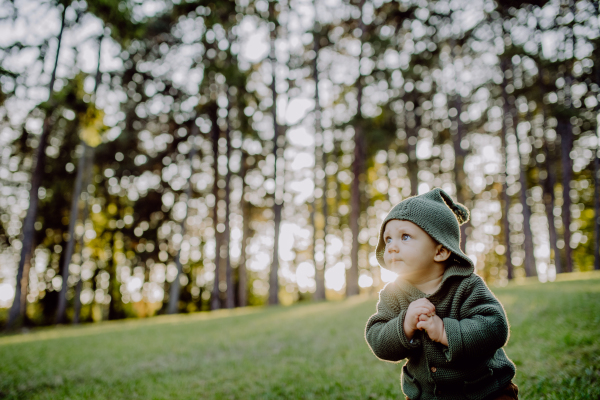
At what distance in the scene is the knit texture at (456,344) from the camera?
1715 millimetres

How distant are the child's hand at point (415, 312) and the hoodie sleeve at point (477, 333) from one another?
0.10 m

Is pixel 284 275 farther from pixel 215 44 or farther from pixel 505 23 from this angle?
pixel 505 23

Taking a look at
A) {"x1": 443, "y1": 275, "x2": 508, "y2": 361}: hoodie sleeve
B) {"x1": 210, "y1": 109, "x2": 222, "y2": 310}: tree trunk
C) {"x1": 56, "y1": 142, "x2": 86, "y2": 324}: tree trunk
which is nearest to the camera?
{"x1": 443, "y1": 275, "x2": 508, "y2": 361}: hoodie sleeve

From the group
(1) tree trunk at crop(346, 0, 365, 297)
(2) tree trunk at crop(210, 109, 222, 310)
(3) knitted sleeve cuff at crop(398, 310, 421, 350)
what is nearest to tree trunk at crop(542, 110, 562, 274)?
(1) tree trunk at crop(346, 0, 365, 297)

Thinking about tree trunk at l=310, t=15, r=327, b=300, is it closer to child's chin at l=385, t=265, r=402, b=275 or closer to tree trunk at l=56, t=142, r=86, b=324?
tree trunk at l=56, t=142, r=86, b=324

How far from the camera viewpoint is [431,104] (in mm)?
18641

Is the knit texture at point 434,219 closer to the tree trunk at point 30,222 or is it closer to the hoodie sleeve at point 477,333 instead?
the hoodie sleeve at point 477,333

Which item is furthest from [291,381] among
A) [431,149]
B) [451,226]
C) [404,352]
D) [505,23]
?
[505,23]

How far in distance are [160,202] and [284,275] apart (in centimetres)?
1825

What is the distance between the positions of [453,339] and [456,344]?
0.08 ft

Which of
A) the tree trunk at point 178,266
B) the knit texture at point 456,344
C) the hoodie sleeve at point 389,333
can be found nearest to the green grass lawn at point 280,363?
the knit texture at point 456,344

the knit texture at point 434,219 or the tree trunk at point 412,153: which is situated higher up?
the tree trunk at point 412,153

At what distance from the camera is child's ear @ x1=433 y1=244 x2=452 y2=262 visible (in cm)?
197

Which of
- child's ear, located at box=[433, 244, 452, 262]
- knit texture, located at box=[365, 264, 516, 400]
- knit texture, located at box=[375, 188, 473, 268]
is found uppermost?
knit texture, located at box=[375, 188, 473, 268]
